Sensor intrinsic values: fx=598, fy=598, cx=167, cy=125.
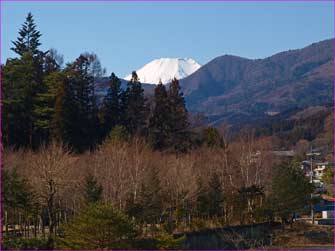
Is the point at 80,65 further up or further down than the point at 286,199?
further up

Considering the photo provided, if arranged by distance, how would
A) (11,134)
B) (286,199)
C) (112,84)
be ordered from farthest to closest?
(112,84)
(11,134)
(286,199)

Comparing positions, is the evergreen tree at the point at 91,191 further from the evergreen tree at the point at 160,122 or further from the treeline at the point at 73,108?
the evergreen tree at the point at 160,122

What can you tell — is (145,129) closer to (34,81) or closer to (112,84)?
(112,84)

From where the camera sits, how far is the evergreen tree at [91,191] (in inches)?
696

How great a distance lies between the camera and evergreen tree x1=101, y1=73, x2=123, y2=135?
107 feet

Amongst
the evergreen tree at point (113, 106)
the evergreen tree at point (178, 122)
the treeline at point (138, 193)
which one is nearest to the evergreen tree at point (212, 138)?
the evergreen tree at point (178, 122)

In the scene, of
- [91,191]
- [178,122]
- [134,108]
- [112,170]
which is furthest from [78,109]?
[91,191]

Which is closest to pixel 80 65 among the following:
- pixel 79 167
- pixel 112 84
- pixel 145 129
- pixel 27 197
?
pixel 112 84

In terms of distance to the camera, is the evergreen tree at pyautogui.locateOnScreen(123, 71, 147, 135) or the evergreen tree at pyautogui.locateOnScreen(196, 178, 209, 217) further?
the evergreen tree at pyautogui.locateOnScreen(123, 71, 147, 135)

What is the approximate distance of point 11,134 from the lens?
92.6 feet

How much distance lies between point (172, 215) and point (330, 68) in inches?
6443

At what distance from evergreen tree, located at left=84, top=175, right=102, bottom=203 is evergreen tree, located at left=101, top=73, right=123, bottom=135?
14.3 metres

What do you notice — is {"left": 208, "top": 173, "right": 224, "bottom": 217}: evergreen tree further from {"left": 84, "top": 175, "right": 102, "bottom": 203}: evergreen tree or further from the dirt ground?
{"left": 84, "top": 175, "right": 102, "bottom": 203}: evergreen tree

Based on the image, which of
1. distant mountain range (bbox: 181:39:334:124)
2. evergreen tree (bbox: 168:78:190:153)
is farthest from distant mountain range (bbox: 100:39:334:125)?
evergreen tree (bbox: 168:78:190:153)
